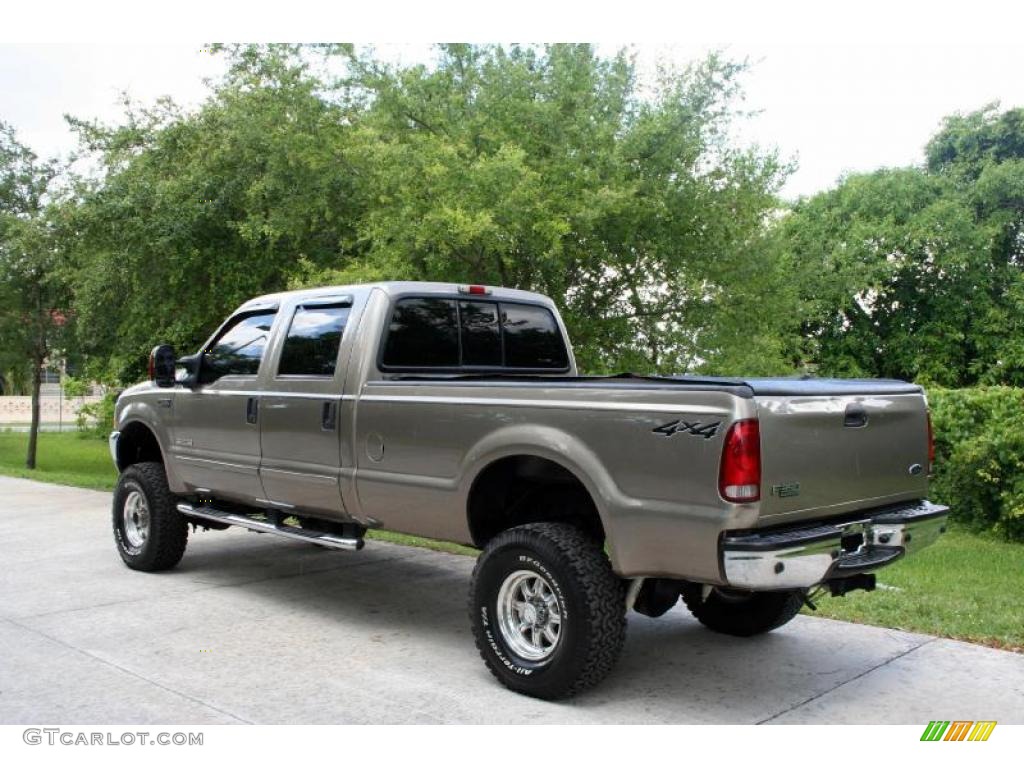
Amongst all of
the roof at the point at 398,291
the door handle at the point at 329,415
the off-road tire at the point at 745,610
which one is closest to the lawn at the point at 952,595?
the off-road tire at the point at 745,610

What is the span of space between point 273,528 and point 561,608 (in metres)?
2.62

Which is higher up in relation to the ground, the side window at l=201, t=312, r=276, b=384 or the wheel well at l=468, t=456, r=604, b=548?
the side window at l=201, t=312, r=276, b=384

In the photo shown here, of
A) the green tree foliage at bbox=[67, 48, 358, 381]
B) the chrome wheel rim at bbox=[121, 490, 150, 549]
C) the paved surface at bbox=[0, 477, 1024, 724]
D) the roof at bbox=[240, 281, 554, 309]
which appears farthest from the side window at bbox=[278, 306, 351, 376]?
the green tree foliage at bbox=[67, 48, 358, 381]

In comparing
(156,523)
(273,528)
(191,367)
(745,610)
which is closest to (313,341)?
(273,528)

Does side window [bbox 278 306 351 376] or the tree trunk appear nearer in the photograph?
side window [bbox 278 306 351 376]

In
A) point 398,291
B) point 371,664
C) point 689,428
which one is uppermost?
point 398,291

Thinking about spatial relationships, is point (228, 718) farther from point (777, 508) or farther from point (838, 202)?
point (838, 202)

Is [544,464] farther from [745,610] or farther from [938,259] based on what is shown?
[938,259]

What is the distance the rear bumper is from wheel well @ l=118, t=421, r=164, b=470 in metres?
5.60

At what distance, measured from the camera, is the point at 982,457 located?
966 cm

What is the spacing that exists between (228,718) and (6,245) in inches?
658

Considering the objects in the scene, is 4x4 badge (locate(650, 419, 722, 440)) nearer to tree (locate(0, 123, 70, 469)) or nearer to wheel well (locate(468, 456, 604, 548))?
wheel well (locate(468, 456, 604, 548))

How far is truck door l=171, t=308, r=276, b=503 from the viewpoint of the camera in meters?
6.59

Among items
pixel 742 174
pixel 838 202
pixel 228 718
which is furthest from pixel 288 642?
pixel 838 202
